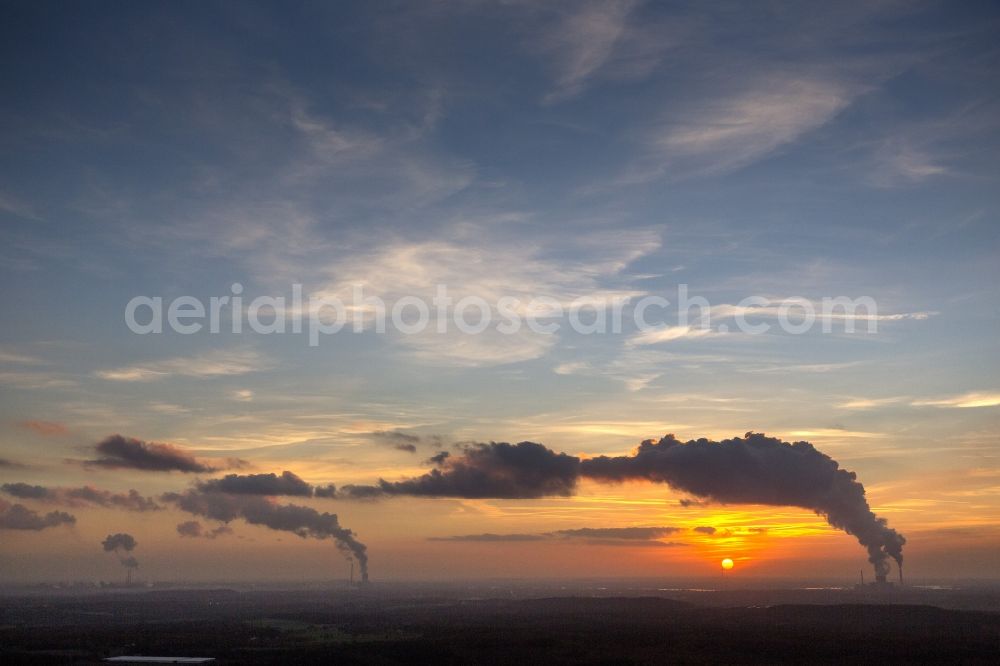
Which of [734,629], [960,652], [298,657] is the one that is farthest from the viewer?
[734,629]

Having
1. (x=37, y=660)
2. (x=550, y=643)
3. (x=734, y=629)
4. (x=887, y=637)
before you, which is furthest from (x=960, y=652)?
(x=37, y=660)

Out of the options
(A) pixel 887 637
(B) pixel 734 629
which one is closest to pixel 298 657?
(B) pixel 734 629

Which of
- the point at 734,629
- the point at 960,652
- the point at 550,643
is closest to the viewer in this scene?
the point at 960,652

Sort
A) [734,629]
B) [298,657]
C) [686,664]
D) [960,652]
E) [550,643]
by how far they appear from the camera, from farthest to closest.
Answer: [734,629] < [550,643] < [298,657] < [960,652] < [686,664]

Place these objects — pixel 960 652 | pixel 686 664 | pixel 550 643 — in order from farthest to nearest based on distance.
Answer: pixel 550 643, pixel 960 652, pixel 686 664

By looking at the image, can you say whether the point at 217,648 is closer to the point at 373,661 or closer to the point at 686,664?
the point at 373,661

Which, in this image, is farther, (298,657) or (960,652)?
(298,657)

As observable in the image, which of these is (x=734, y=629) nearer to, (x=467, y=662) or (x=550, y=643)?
(x=550, y=643)

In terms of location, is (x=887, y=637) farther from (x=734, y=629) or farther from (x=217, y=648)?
(x=217, y=648)

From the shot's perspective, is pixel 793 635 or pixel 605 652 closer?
pixel 605 652
